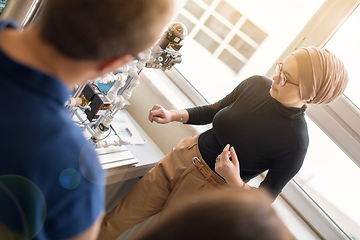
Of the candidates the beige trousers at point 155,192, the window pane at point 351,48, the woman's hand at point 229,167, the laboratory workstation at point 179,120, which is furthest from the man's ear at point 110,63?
the window pane at point 351,48

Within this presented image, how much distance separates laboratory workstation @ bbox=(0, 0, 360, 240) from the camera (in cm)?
38

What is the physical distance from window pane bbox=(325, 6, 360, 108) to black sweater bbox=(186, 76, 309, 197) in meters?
0.65

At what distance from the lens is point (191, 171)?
1.17 metres

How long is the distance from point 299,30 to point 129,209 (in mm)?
1508

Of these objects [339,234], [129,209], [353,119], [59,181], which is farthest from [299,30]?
[59,181]

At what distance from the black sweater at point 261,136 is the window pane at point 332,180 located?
0.67 metres

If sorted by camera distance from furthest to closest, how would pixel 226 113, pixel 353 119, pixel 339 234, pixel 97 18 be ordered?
1. pixel 339 234
2. pixel 353 119
3. pixel 226 113
4. pixel 97 18

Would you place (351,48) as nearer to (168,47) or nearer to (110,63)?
(168,47)

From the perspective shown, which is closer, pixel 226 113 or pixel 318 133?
pixel 226 113

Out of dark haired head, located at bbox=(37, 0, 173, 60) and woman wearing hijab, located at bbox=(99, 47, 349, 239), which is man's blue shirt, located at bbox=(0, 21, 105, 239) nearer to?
dark haired head, located at bbox=(37, 0, 173, 60)

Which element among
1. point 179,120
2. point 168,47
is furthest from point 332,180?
point 168,47

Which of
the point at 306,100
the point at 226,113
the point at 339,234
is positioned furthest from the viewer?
the point at 339,234

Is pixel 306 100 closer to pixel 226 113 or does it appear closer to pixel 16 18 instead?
pixel 226 113

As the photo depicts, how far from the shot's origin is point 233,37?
185 cm
